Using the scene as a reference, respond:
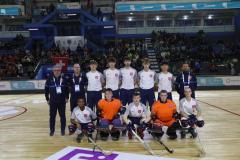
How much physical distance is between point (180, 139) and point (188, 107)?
2.14ft

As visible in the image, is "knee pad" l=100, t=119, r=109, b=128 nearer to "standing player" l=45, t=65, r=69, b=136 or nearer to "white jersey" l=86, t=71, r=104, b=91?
"standing player" l=45, t=65, r=69, b=136

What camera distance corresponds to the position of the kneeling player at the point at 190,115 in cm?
707

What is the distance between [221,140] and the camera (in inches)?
286

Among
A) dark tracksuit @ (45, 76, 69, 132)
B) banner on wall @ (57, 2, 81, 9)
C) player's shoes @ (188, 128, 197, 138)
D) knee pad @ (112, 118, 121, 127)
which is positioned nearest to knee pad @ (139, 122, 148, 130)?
knee pad @ (112, 118, 121, 127)

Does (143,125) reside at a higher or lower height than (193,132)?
higher

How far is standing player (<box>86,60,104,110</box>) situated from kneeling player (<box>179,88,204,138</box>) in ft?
6.62

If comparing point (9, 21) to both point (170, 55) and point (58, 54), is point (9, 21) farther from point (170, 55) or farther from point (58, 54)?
point (170, 55)

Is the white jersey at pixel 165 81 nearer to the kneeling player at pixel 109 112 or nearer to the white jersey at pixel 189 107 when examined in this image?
the white jersey at pixel 189 107

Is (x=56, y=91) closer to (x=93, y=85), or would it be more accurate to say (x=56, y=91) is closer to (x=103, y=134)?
(x=93, y=85)

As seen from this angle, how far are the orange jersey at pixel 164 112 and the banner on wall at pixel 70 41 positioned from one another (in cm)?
1974

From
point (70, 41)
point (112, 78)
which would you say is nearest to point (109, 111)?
point (112, 78)

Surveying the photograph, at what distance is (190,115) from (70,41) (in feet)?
66.7

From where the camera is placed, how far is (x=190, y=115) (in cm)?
722

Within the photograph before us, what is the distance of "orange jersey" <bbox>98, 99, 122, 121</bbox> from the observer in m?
7.53
